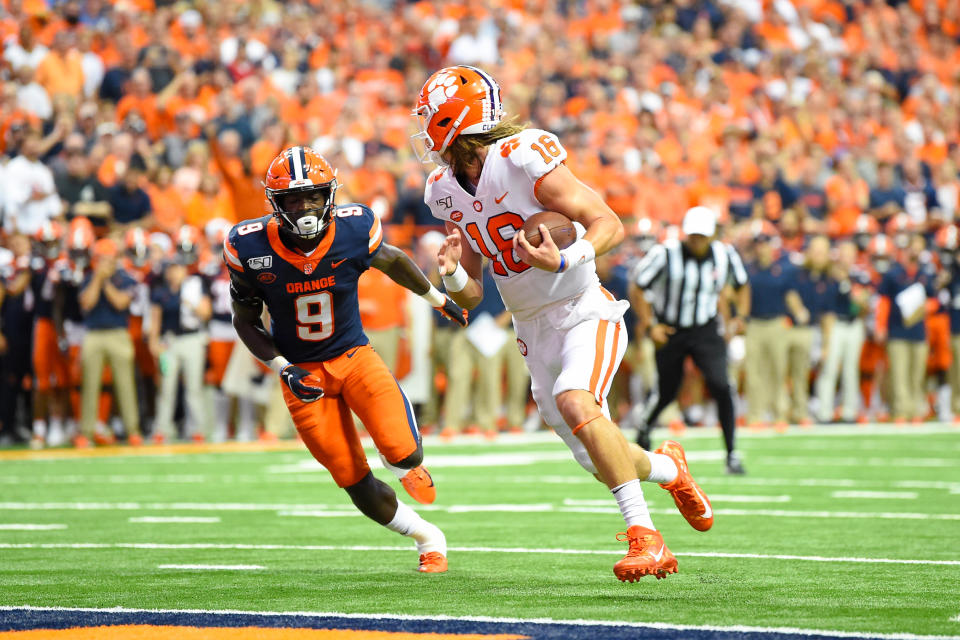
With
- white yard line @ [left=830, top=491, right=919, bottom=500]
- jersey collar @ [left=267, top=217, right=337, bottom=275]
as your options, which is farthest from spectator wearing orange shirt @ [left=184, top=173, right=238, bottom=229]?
jersey collar @ [left=267, top=217, right=337, bottom=275]

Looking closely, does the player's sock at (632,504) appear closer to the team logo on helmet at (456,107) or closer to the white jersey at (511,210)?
the white jersey at (511,210)

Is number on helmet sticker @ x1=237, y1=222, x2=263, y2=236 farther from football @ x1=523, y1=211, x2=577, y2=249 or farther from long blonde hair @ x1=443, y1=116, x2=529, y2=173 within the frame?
football @ x1=523, y1=211, x2=577, y2=249

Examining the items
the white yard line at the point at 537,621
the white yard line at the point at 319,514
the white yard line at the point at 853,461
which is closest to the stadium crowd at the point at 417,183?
the white yard line at the point at 853,461

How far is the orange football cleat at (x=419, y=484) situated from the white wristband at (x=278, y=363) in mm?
649

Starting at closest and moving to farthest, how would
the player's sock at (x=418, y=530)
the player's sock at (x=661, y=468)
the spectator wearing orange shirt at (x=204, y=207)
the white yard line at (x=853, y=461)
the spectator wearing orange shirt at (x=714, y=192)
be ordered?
the player's sock at (x=661, y=468) < the player's sock at (x=418, y=530) < the white yard line at (x=853, y=461) < the spectator wearing orange shirt at (x=204, y=207) < the spectator wearing orange shirt at (x=714, y=192)

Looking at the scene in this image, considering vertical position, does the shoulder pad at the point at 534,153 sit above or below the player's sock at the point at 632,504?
above

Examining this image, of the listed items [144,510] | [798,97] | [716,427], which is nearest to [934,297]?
[716,427]

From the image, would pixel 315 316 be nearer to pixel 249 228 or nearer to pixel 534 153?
pixel 249 228

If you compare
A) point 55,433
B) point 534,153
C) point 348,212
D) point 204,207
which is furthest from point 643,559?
point 204,207

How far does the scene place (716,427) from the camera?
16.5m

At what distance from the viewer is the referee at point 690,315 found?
413 inches

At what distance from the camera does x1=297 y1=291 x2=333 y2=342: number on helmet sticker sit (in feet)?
19.2

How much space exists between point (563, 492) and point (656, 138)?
953 centimetres

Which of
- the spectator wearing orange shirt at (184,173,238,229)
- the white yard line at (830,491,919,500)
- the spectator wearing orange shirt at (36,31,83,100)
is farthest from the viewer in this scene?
the spectator wearing orange shirt at (36,31,83,100)
